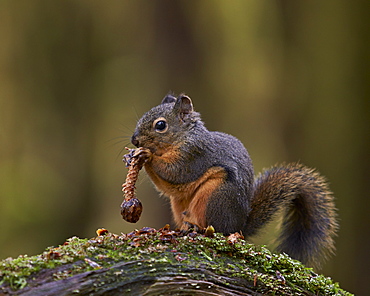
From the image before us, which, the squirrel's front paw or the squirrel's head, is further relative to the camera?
the squirrel's head

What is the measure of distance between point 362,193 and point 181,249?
329 centimetres

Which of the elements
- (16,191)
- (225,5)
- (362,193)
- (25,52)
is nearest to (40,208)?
(16,191)

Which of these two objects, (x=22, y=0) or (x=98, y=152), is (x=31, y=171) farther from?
(x=22, y=0)

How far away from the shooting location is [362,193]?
4707 millimetres

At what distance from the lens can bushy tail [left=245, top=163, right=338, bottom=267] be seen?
283 centimetres

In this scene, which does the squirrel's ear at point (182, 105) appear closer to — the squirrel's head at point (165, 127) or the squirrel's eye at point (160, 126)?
the squirrel's head at point (165, 127)

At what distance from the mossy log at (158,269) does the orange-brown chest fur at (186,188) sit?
0.34 metres

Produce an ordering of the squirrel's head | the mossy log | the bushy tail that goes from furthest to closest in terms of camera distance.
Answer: the bushy tail < the squirrel's head < the mossy log

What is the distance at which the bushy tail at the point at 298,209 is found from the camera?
111 inches

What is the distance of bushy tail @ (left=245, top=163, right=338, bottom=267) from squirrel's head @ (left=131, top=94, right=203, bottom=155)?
0.59 metres

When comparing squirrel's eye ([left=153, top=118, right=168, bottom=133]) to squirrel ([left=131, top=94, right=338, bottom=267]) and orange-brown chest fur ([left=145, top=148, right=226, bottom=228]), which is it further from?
orange-brown chest fur ([left=145, top=148, right=226, bottom=228])

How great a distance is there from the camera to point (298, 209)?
3033 millimetres

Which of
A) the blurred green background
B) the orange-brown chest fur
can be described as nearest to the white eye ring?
the orange-brown chest fur

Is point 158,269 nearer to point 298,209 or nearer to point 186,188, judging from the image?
point 186,188
